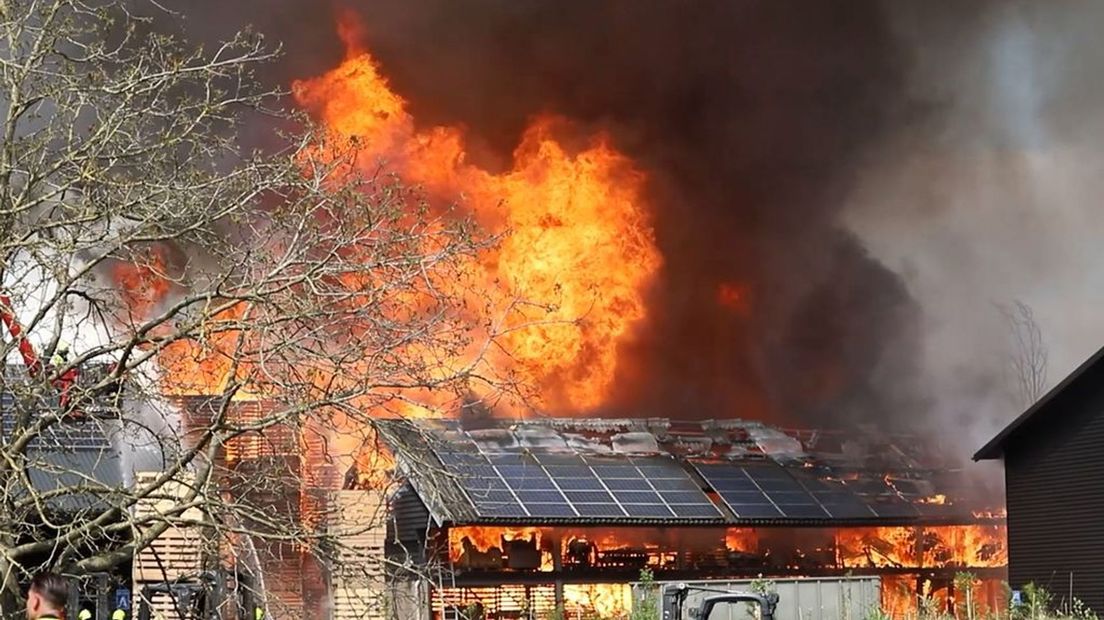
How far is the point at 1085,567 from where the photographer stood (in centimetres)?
3331

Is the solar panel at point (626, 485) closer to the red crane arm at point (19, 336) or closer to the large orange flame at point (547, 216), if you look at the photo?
the large orange flame at point (547, 216)

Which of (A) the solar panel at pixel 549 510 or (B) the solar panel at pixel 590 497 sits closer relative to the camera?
(A) the solar panel at pixel 549 510

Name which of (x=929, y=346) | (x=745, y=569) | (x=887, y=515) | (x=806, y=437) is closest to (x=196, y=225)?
(x=745, y=569)

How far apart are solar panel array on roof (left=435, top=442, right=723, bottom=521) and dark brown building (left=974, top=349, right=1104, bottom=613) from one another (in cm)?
725

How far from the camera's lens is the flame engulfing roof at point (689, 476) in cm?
3159

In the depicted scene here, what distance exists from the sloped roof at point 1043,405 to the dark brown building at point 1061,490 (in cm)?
2

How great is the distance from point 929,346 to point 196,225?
3459 centimetres

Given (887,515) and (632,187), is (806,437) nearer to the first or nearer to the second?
(887,515)

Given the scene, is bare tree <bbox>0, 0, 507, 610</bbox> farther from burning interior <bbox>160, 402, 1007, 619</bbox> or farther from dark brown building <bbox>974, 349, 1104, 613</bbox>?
dark brown building <bbox>974, 349, 1104, 613</bbox>

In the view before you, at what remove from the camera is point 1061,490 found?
3419 centimetres

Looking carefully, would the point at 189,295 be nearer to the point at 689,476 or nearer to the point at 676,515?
the point at 676,515

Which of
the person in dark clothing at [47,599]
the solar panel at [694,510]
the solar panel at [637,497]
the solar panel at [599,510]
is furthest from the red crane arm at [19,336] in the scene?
the solar panel at [694,510]

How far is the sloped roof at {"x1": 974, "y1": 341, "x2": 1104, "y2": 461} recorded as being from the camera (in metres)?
32.8

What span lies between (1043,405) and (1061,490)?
2.04 metres
